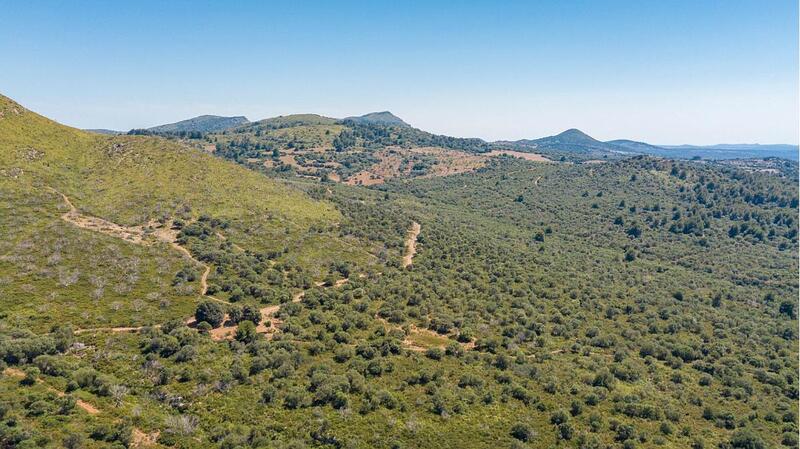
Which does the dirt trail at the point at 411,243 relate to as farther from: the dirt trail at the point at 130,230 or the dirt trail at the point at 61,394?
the dirt trail at the point at 61,394

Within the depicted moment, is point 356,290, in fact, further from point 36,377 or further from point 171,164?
point 171,164

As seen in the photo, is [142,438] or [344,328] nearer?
[142,438]

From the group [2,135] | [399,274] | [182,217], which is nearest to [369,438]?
[399,274]

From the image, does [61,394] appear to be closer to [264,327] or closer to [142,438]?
[142,438]

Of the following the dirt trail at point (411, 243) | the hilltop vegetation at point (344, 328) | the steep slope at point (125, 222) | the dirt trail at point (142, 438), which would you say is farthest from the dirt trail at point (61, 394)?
the dirt trail at point (411, 243)

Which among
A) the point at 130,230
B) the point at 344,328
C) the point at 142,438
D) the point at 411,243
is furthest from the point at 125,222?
the point at 411,243
